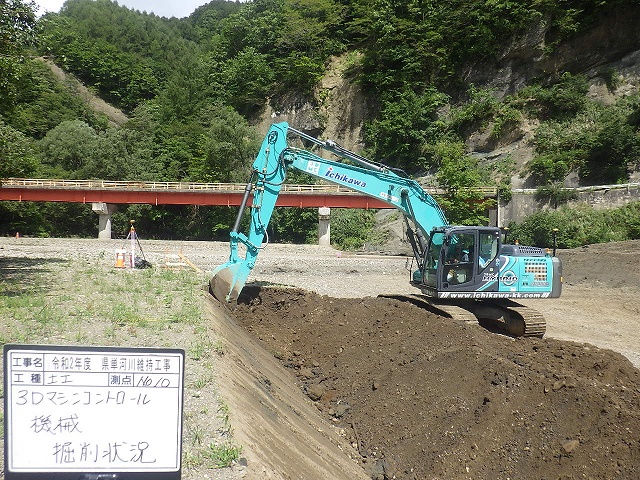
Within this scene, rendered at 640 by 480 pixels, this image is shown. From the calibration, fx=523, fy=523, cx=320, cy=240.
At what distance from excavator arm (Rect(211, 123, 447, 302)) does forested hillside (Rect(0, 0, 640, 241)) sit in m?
21.1

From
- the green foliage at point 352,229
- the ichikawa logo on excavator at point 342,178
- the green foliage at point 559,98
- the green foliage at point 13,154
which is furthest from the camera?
the green foliage at point 352,229

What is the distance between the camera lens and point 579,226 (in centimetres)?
3028

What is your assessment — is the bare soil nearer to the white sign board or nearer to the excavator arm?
the excavator arm

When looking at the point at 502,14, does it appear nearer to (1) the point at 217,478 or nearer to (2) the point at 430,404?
(2) the point at 430,404

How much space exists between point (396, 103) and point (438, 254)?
35085mm

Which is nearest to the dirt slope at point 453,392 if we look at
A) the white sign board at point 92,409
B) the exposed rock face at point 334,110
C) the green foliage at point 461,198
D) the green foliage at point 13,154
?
the white sign board at point 92,409

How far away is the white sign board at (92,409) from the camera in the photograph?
2.80m

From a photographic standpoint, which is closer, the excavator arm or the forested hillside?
the excavator arm

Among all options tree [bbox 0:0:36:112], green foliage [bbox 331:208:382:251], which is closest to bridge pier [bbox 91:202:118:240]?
green foliage [bbox 331:208:382:251]

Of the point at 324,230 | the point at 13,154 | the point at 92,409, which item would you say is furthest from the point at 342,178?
the point at 324,230

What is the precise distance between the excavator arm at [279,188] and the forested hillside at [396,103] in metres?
21.1

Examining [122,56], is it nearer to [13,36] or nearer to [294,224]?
[294,224]

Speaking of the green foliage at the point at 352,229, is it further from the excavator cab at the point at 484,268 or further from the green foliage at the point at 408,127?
the excavator cab at the point at 484,268

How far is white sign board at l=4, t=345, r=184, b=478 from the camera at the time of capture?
9.18 feet
